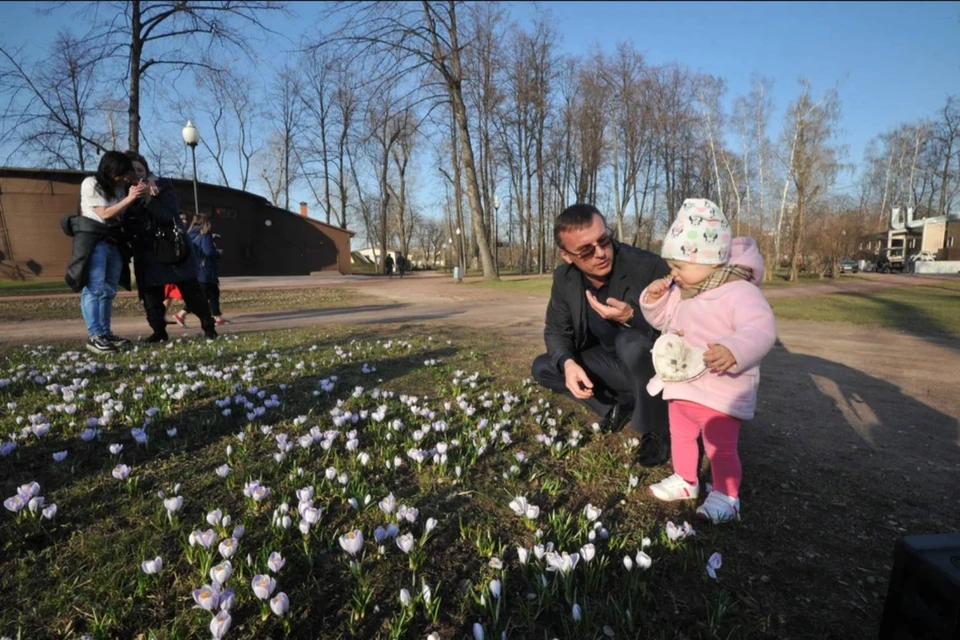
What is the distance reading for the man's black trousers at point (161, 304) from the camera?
21.0 feet

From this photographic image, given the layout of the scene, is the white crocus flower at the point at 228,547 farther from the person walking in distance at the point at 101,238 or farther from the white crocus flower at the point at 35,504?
the person walking in distance at the point at 101,238

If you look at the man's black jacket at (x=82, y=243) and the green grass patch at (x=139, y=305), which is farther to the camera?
the green grass patch at (x=139, y=305)

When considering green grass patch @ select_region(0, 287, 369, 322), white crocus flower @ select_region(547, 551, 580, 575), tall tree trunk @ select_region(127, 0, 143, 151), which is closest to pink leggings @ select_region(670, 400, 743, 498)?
white crocus flower @ select_region(547, 551, 580, 575)

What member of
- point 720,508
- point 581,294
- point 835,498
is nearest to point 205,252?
point 581,294

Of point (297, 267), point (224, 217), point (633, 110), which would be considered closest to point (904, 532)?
point (633, 110)

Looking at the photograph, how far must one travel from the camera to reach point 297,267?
3925 cm

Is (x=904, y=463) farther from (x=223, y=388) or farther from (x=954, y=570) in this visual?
(x=223, y=388)

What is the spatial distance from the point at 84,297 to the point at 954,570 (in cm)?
738

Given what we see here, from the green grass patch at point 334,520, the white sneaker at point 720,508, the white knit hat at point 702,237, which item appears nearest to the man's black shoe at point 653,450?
the green grass patch at point 334,520

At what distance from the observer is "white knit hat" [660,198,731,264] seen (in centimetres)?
238

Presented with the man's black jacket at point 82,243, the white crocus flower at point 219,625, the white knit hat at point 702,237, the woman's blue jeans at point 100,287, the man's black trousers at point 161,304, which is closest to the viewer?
the white crocus flower at point 219,625

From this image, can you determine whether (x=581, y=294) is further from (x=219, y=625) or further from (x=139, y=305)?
(x=139, y=305)

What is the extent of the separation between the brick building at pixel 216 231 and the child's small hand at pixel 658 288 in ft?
64.7

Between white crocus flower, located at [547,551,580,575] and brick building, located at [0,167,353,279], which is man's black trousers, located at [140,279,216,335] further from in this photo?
brick building, located at [0,167,353,279]
